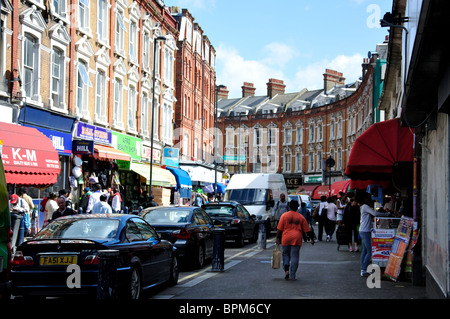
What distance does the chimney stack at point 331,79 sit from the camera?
280ft

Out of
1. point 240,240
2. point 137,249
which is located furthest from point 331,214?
point 137,249

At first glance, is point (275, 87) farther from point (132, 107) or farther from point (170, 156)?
point (132, 107)

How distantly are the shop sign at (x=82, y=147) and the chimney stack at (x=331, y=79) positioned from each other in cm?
6335

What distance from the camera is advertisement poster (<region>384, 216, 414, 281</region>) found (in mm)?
12273

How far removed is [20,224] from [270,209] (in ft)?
49.0

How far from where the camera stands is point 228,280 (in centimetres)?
1290

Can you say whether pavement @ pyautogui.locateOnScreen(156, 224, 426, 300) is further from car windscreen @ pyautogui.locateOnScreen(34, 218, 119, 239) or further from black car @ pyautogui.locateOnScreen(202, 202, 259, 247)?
black car @ pyautogui.locateOnScreen(202, 202, 259, 247)

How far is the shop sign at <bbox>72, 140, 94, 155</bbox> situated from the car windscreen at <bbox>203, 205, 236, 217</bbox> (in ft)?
18.3

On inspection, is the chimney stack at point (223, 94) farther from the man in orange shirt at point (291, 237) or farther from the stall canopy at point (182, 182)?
the man in orange shirt at point (291, 237)

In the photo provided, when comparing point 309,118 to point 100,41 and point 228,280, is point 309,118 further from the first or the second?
point 228,280

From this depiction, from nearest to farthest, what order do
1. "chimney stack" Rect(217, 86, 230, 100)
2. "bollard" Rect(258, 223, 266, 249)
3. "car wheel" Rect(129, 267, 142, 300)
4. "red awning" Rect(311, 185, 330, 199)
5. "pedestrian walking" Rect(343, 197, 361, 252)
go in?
1. "car wheel" Rect(129, 267, 142, 300)
2. "pedestrian walking" Rect(343, 197, 361, 252)
3. "bollard" Rect(258, 223, 266, 249)
4. "red awning" Rect(311, 185, 330, 199)
5. "chimney stack" Rect(217, 86, 230, 100)

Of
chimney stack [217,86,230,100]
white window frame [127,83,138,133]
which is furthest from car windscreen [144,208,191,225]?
chimney stack [217,86,230,100]

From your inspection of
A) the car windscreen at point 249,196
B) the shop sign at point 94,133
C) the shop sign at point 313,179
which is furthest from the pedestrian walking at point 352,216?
the shop sign at point 313,179
